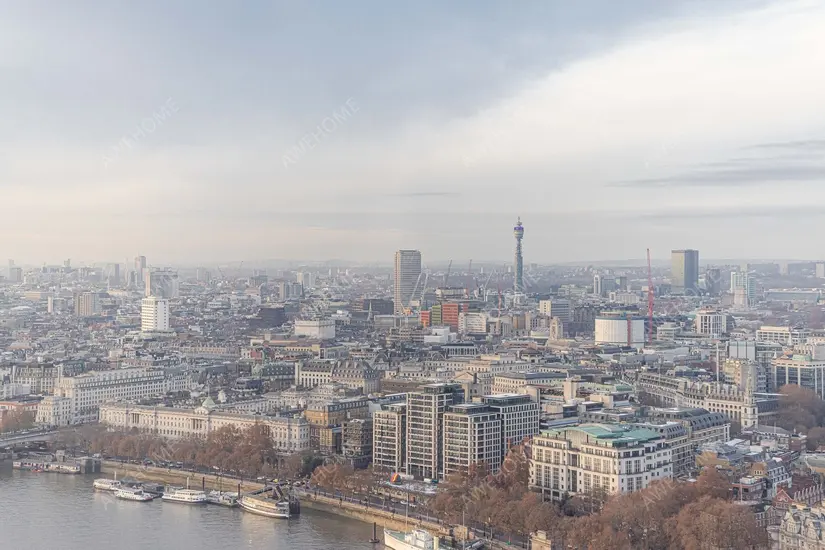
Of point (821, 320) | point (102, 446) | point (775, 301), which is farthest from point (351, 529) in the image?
point (775, 301)

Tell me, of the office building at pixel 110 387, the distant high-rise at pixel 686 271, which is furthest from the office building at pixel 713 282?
the office building at pixel 110 387

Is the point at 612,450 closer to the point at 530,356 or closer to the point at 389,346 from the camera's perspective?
the point at 530,356

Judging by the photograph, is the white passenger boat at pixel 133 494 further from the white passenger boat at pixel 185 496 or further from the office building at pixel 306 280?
the office building at pixel 306 280

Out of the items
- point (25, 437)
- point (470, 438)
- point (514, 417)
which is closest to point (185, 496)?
point (470, 438)

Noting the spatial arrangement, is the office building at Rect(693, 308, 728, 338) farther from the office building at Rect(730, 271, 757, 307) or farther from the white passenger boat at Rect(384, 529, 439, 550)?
the white passenger boat at Rect(384, 529, 439, 550)

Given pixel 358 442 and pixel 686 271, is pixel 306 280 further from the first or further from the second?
pixel 358 442

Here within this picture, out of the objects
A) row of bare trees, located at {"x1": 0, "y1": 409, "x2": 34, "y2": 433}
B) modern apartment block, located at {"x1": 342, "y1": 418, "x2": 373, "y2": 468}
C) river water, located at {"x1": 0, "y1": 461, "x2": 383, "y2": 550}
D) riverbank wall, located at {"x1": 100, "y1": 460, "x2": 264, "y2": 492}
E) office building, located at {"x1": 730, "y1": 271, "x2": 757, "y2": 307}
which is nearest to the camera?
river water, located at {"x1": 0, "y1": 461, "x2": 383, "y2": 550}

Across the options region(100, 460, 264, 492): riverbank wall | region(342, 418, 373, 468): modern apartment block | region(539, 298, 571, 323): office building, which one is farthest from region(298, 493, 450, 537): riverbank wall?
region(539, 298, 571, 323): office building

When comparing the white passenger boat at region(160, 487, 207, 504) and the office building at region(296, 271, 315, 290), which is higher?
the office building at region(296, 271, 315, 290)
